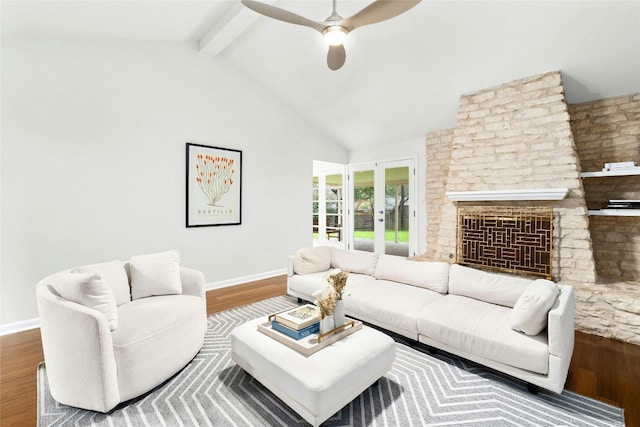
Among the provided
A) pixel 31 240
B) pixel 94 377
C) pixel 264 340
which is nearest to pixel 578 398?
pixel 264 340

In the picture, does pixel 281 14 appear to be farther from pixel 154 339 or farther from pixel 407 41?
pixel 154 339

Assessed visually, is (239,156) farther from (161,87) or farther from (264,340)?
(264,340)

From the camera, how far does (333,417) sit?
1.84 m

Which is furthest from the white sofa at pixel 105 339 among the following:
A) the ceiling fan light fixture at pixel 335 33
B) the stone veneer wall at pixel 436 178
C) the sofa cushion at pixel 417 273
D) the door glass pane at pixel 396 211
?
the door glass pane at pixel 396 211

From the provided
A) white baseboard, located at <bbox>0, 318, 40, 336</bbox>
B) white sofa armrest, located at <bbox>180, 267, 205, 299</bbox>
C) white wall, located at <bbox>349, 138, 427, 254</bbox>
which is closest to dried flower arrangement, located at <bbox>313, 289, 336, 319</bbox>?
white sofa armrest, located at <bbox>180, 267, 205, 299</bbox>

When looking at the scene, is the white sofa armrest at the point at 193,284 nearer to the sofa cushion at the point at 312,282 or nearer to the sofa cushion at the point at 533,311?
the sofa cushion at the point at 312,282

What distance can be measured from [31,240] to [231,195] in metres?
2.32

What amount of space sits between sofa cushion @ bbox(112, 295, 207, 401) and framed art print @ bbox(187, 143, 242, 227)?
1.91 meters

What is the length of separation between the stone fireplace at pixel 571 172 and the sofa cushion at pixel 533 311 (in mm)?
1491

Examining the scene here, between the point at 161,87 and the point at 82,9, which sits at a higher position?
the point at 82,9

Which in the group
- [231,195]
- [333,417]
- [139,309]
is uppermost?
[231,195]

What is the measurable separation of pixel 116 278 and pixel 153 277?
28cm

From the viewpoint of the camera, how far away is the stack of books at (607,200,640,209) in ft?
10.5

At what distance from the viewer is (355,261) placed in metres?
3.89
